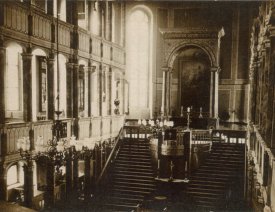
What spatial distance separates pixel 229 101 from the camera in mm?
26266

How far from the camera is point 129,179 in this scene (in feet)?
60.6

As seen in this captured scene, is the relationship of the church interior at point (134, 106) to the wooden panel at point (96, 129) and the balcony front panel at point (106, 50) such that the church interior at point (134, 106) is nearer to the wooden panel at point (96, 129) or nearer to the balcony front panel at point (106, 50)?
the wooden panel at point (96, 129)

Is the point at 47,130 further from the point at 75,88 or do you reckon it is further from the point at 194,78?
the point at 194,78

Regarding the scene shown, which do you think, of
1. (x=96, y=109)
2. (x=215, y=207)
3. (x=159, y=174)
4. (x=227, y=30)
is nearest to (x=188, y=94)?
(x=227, y=30)

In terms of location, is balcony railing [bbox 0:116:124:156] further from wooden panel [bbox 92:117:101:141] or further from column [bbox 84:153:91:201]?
column [bbox 84:153:91:201]

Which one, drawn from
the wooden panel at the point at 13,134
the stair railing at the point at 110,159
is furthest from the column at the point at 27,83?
the stair railing at the point at 110,159

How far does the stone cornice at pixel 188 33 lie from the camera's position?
23.6m

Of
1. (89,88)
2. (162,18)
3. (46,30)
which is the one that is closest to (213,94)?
(162,18)

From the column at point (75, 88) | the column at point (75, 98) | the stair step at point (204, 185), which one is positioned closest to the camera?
the stair step at point (204, 185)

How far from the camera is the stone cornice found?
23.6m

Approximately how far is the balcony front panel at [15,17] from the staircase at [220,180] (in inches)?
426

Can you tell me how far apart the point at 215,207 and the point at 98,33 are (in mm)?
13258

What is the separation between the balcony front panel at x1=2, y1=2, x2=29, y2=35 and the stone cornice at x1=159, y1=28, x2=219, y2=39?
40.6 feet

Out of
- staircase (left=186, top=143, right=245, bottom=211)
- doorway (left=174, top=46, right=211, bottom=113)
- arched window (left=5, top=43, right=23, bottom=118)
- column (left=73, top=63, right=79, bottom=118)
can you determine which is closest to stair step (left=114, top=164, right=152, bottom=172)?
staircase (left=186, top=143, right=245, bottom=211)
